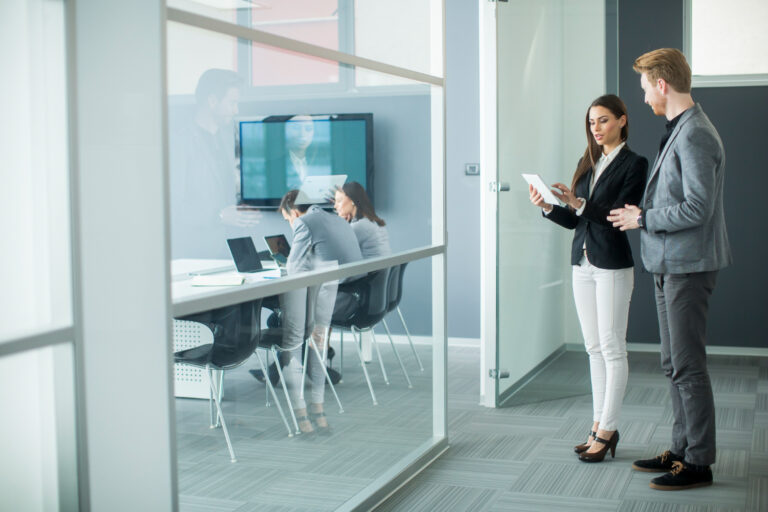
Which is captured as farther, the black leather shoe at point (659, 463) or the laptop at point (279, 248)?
the black leather shoe at point (659, 463)

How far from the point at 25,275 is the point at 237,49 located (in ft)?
2.81

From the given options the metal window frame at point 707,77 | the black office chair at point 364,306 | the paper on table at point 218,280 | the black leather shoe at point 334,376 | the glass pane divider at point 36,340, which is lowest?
the black leather shoe at point 334,376

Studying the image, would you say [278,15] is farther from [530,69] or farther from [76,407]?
[530,69]

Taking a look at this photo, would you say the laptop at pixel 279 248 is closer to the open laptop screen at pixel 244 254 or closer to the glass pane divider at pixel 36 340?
Result: the open laptop screen at pixel 244 254

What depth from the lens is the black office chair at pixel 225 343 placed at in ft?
7.15

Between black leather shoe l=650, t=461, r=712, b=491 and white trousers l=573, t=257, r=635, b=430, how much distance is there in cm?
36

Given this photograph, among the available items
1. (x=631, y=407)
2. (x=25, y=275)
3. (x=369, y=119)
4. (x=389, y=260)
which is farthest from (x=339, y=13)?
(x=631, y=407)

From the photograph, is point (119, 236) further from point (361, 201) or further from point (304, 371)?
point (361, 201)

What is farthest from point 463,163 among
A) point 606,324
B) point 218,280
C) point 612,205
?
point 218,280

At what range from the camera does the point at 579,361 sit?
4887 millimetres

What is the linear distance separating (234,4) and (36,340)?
102 cm

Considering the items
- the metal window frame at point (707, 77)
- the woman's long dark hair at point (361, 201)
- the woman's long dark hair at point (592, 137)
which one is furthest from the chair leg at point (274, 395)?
the metal window frame at point (707, 77)

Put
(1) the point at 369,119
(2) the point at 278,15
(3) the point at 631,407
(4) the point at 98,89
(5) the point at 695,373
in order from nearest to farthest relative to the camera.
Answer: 1. (4) the point at 98,89
2. (2) the point at 278,15
3. (1) the point at 369,119
4. (5) the point at 695,373
5. (3) the point at 631,407

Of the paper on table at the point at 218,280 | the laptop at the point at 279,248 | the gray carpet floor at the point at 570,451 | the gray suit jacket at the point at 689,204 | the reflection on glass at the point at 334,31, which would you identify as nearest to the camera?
the paper on table at the point at 218,280
